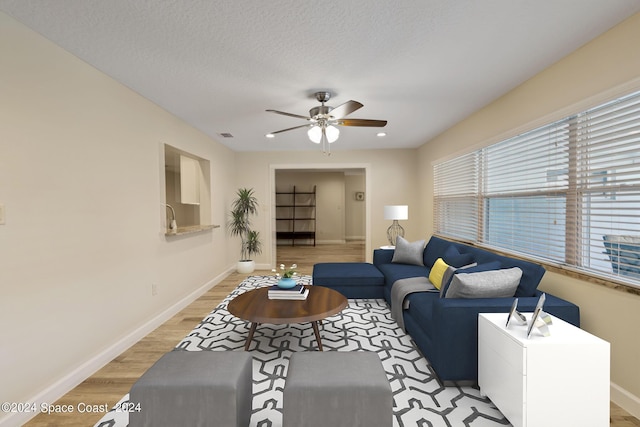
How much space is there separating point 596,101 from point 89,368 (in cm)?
437

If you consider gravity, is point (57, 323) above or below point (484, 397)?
above

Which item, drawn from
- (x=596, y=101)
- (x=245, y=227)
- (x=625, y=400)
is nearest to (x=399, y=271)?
(x=625, y=400)

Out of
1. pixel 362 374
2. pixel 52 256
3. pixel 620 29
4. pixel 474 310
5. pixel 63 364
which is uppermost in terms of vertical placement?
pixel 620 29

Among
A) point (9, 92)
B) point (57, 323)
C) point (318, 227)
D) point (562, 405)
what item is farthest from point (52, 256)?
point (318, 227)

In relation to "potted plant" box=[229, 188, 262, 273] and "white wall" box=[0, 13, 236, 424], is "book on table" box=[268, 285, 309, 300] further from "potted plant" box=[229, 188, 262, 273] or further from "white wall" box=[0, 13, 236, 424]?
"potted plant" box=[229, 188, 262, 273]

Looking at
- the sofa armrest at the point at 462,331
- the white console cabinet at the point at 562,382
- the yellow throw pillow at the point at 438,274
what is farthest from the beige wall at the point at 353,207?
the white console cabinet at the point at 562,382

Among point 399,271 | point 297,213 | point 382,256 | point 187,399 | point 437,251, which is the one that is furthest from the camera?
point 297,213

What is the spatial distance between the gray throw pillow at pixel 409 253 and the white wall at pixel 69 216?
3184 mm

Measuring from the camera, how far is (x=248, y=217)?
6.18m

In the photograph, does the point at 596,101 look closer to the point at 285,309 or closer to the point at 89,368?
the point at 285,309

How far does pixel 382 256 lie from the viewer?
15.1ft

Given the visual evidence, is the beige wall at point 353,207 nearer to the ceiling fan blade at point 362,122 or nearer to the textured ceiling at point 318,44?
the textured ceiling at point 318,44

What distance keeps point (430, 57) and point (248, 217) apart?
4691 mm

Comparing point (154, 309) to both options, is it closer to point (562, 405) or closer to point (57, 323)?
point (57, 323)
